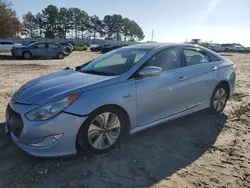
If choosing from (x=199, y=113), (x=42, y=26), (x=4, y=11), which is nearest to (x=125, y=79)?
(x=199, y=113)

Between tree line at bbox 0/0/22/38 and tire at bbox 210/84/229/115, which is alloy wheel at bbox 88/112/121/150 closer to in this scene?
tire at bbox 210/84/229/115

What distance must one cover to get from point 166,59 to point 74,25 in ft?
318

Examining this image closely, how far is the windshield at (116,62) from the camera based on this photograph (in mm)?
3850

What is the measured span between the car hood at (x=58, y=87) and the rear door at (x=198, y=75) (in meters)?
1.53

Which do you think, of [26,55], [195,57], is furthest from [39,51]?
[195,57]

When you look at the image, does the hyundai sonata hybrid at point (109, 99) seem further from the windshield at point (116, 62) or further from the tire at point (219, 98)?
the tire at point (219, 98)

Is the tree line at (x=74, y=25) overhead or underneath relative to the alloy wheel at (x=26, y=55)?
overhead

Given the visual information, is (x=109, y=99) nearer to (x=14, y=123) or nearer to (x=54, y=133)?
(x=54, y=133)

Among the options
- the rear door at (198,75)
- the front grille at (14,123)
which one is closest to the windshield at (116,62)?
the rear door at (198,75)

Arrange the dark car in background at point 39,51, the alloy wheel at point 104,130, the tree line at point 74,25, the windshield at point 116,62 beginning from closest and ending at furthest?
the alloy wheel at point 104,130 → the windshield at point 116,62 → the dark car in background at point 39,51 → the tree line at point 74,25

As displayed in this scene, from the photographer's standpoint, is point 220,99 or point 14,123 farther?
point 220,99

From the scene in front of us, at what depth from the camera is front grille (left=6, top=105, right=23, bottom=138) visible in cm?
304

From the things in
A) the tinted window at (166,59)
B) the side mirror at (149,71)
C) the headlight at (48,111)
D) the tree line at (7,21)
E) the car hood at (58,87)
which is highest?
the tree line at (7,21)

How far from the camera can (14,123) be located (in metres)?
3.14
